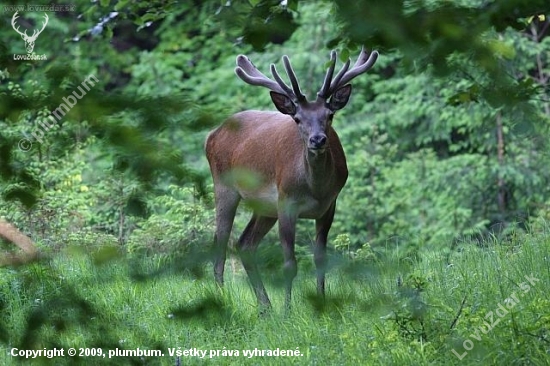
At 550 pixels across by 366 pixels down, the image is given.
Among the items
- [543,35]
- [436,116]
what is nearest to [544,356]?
[436,116]

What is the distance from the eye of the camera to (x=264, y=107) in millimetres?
15523

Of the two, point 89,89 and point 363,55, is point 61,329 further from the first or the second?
point 363,55

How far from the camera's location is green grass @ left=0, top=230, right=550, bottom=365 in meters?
1.88

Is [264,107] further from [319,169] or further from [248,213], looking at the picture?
[248,213]

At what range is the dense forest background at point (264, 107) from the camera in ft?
5.63

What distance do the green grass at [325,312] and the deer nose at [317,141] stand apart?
3.31 feet

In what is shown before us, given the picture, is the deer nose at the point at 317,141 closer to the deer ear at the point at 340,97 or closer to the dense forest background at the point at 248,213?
the deer ear at the point at 340,97

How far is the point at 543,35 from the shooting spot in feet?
51.1

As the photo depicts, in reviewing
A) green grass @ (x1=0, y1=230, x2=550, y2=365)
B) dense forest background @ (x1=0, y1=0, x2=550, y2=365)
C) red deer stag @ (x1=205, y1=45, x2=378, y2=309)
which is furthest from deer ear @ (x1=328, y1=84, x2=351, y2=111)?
green grass @ (x1=0, y1=230, x2=550, y2=365)

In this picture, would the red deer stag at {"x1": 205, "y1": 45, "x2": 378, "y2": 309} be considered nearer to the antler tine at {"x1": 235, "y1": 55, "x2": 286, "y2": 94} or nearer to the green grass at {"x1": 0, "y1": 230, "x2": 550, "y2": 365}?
the antler tine at {"x1": 235, "y1": 55, "x2": 286, "y2": 94}

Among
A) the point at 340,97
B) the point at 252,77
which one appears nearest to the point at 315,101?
the point at 340,97

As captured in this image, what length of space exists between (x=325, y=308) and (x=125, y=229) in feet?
29.1

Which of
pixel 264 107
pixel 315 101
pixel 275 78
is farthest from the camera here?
pixel 264 107

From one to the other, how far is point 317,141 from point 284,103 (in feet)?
1.88
